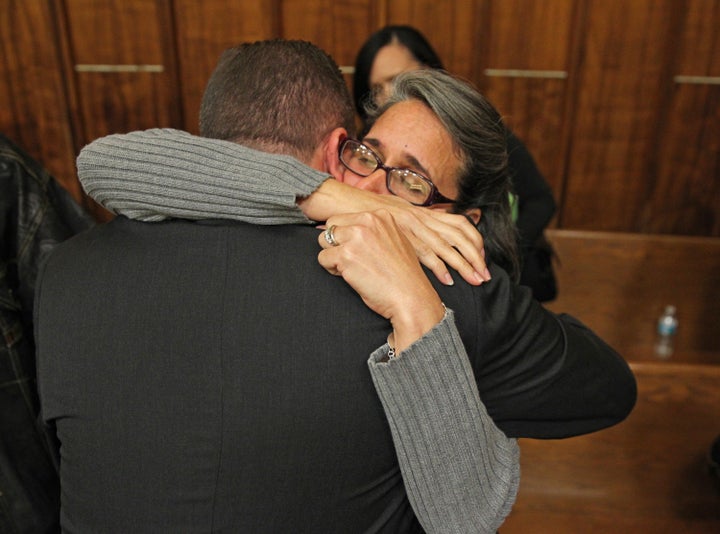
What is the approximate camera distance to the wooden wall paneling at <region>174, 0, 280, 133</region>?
342cm

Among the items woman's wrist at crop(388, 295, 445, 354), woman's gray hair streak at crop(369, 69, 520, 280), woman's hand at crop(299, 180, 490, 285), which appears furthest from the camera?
woman's gray hair streak at crop(369, 69, 520, 280)

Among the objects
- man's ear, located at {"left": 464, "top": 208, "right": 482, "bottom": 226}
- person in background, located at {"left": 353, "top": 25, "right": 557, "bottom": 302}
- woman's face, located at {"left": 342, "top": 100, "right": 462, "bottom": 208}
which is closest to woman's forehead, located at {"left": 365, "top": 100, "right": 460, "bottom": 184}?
woman's face, located at {"left": 342, "top": 100, "right": 462, "bottom": 208}

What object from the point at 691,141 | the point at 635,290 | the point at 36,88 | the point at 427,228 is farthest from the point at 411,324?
the point at 36,88

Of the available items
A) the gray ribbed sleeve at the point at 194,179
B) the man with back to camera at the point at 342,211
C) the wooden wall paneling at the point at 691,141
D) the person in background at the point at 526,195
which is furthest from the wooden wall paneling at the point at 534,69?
the gray ribbed sleeve at the point at 194,179

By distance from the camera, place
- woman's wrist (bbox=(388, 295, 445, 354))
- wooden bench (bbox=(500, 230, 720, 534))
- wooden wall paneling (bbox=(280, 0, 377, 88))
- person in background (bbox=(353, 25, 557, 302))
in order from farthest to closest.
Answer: wooden wall paneling (bbox=(280, 0, 377, 88))
person in background (bbox=(353, 25, 557, 302))
wooden bench (bbox=(500, 230, 720, 534))
woman's wrist (bbox=(388, 295, 445, 354))

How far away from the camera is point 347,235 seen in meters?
0.86

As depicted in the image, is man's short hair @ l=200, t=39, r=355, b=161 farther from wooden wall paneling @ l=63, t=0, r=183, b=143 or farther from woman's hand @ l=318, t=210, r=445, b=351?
wooden wall paneling @ l=63, t=0, r=183, b=143

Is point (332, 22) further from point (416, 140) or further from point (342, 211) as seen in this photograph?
point (342, 211)

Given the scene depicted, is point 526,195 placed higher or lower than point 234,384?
lower

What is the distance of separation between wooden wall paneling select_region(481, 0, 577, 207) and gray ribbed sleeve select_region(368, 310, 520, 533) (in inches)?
109

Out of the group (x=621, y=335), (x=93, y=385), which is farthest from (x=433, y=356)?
(x=621, y=335)

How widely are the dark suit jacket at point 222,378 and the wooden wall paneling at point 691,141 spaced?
2.96 metres

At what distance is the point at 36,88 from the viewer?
3.56m

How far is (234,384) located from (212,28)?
9.98ft
